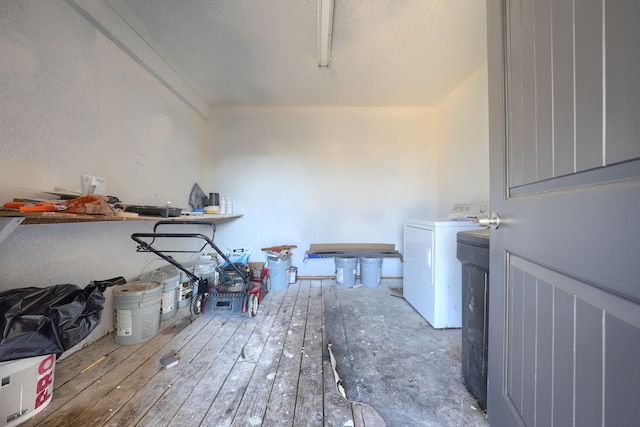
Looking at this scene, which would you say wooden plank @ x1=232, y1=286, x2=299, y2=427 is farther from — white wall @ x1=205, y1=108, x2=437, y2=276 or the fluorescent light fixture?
the fluorescent light fixture

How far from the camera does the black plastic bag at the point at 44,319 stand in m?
0.94

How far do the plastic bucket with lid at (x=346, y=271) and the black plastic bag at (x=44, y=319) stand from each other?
2.43 m

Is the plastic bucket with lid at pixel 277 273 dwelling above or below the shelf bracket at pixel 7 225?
below

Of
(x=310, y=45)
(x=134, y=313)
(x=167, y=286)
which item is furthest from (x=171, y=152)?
(x=310, y=45)

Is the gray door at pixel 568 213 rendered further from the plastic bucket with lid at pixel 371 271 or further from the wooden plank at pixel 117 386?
the plastic bucket with lid at pixel 371 271

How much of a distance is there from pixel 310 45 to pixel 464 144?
2.05m

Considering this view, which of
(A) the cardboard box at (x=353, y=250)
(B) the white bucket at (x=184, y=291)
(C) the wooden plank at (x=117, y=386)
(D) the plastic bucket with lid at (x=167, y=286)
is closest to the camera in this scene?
(C) the wooden plank at (x=117, y=386)

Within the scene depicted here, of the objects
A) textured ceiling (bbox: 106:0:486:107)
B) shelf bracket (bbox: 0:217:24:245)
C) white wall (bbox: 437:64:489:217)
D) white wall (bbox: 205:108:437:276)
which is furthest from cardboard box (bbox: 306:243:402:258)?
shelf bracket (bbox: 0:217:24:245)

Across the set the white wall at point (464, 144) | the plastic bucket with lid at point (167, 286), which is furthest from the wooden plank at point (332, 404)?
the white wall at point (464, 144)

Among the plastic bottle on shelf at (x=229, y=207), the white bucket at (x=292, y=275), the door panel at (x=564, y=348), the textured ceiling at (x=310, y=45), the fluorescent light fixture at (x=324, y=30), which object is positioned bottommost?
the white bucket at (x=292, y=275)

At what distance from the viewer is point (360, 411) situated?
1.06m

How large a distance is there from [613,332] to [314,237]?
9.90 ft

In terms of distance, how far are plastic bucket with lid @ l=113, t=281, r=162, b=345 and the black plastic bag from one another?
38cm

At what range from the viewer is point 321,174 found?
3342 millimetres
